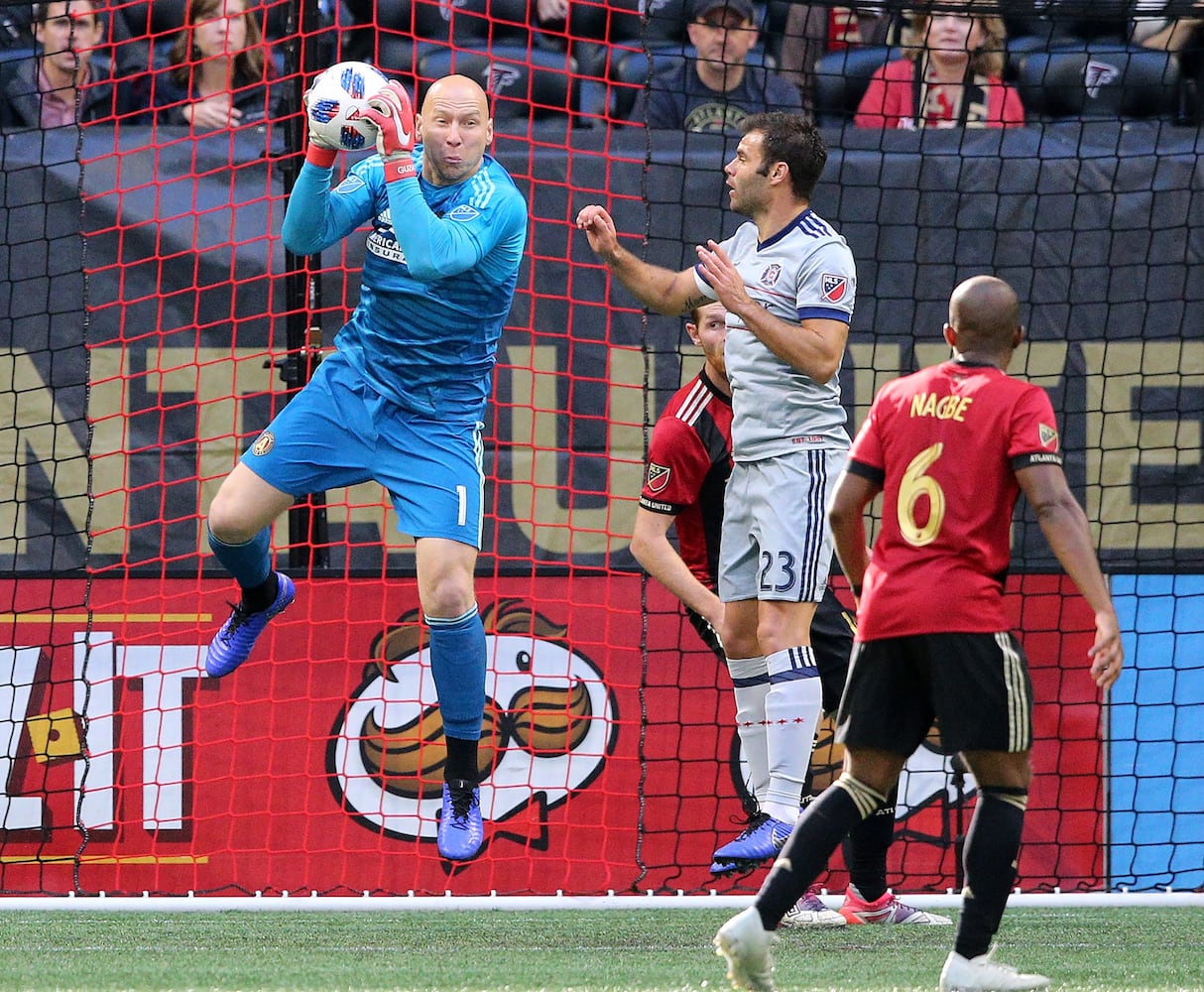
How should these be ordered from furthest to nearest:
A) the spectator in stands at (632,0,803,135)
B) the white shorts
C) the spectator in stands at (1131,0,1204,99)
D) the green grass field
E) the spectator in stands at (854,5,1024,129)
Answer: the spectator in stands at (1131,0,1204,99) < the spectator in stands at (854,5,1024,129) < the spectator in stands at (632,0,803,135) < the white shorts < the green grass field

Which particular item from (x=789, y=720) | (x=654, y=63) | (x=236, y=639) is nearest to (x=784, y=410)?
(x=789, y=720)

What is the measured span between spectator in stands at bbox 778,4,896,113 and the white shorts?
8.58 ft

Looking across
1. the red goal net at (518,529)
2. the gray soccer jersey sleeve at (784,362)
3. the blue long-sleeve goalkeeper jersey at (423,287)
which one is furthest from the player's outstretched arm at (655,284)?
the red goal net at (518,529)

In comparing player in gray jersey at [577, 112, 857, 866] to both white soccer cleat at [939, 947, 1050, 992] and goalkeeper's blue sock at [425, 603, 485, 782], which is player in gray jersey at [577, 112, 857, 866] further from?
white soccer cleat at [939, 947, 1050, 992]

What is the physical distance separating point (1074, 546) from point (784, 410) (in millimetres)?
1700

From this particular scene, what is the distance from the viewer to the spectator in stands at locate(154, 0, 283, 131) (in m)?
6.91

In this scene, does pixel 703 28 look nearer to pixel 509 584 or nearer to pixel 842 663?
pixel 509 584

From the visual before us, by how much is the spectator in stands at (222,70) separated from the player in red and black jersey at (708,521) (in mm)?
2219

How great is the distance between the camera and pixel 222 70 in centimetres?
719

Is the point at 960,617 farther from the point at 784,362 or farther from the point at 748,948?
the point at 784,362

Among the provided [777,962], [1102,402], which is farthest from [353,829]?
[1102,402]

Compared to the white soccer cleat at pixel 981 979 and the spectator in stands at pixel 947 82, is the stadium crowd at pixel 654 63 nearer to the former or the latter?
the spectator in stands at pixel 947 82

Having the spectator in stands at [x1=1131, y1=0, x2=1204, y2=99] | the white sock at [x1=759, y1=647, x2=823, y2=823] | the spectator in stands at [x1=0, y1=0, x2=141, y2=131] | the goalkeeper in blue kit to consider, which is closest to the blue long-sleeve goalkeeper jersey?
the goalkeeper in blue kit

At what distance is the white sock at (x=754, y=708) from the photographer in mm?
5449
